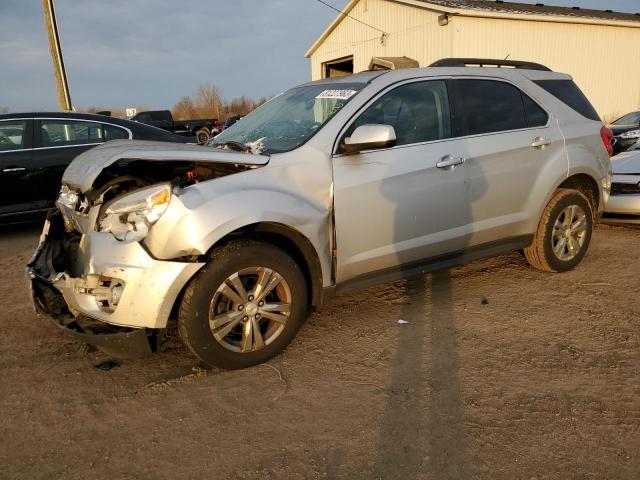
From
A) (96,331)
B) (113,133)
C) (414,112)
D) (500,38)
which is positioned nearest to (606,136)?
(414,112)

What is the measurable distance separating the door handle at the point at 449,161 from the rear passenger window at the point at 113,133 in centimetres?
481

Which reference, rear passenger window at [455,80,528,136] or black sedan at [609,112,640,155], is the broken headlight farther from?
black sedan at [609,112,640,155]

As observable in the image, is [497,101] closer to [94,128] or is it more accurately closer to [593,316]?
[593,316]

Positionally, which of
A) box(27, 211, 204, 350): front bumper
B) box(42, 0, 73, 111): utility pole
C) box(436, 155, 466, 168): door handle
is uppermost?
box(42, 0, 73, 111): utility pole

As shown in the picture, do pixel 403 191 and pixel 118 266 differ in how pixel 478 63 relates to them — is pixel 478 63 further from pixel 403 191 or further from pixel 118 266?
pixel 118 266

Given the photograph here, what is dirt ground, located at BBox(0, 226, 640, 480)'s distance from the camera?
7.53 ft

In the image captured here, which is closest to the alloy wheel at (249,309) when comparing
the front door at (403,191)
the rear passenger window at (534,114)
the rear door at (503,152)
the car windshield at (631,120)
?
the front door at (403,191)

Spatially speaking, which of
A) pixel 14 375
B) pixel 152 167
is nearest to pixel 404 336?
pixel 152 167

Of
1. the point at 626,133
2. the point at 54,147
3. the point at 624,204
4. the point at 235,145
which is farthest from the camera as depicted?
the point at 626,133

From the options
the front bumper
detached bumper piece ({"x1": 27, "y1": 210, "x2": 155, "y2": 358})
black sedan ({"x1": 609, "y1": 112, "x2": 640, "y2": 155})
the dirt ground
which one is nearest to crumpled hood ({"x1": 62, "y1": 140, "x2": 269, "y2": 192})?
the front bumper

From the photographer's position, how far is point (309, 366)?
318 cm

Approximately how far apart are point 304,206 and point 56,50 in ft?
40.2

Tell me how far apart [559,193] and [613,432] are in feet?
8.44

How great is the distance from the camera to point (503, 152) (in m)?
4.05
